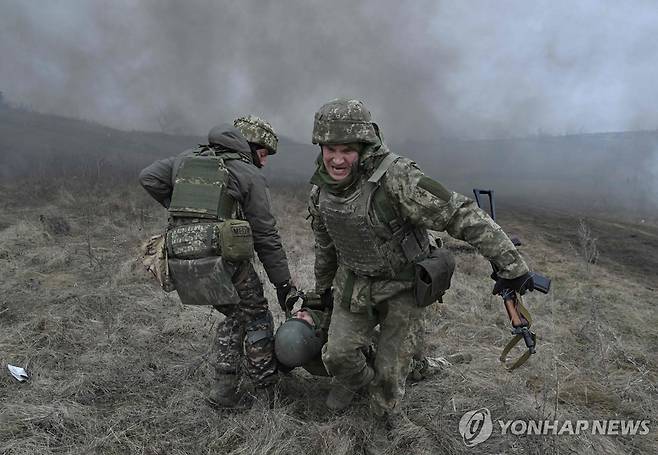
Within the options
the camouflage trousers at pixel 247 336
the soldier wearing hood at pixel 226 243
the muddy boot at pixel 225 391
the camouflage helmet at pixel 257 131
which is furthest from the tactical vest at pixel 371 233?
the muddy boot at pixel 225 391

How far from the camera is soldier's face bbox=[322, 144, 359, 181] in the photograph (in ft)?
8.18

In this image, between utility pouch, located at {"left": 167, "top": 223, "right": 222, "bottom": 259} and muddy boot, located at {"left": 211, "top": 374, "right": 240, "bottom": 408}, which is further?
muddy boot, located at {"left": 211, "top": 374, "right": 240, "bottom": 408}

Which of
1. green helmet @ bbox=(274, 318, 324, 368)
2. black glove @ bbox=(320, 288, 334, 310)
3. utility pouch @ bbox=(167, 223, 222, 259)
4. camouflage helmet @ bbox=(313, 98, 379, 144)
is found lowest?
green helmet @ bbox=(274, 318, 324, 368)

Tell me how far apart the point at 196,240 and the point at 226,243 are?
23 cm

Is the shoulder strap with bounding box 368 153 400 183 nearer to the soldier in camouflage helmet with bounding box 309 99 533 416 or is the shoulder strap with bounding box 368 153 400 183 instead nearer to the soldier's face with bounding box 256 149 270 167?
the soldier in camouflage helmet with bounding box 309 99 533 416

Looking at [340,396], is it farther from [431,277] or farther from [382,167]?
[382,167]

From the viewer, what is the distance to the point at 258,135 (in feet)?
11.0

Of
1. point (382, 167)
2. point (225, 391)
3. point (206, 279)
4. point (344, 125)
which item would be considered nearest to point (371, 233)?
point (382, 167)

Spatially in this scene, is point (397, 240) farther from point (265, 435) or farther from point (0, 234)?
point (0, 234)

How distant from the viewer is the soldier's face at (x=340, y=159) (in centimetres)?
249

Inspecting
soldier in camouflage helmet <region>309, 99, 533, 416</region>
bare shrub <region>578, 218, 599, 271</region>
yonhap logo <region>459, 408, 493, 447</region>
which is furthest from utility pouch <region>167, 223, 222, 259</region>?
bare shrub <region>578, 218, 599, 271</region>

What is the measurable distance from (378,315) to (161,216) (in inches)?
358

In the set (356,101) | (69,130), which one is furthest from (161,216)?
(69,130)

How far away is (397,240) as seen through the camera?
2555 millimetres
